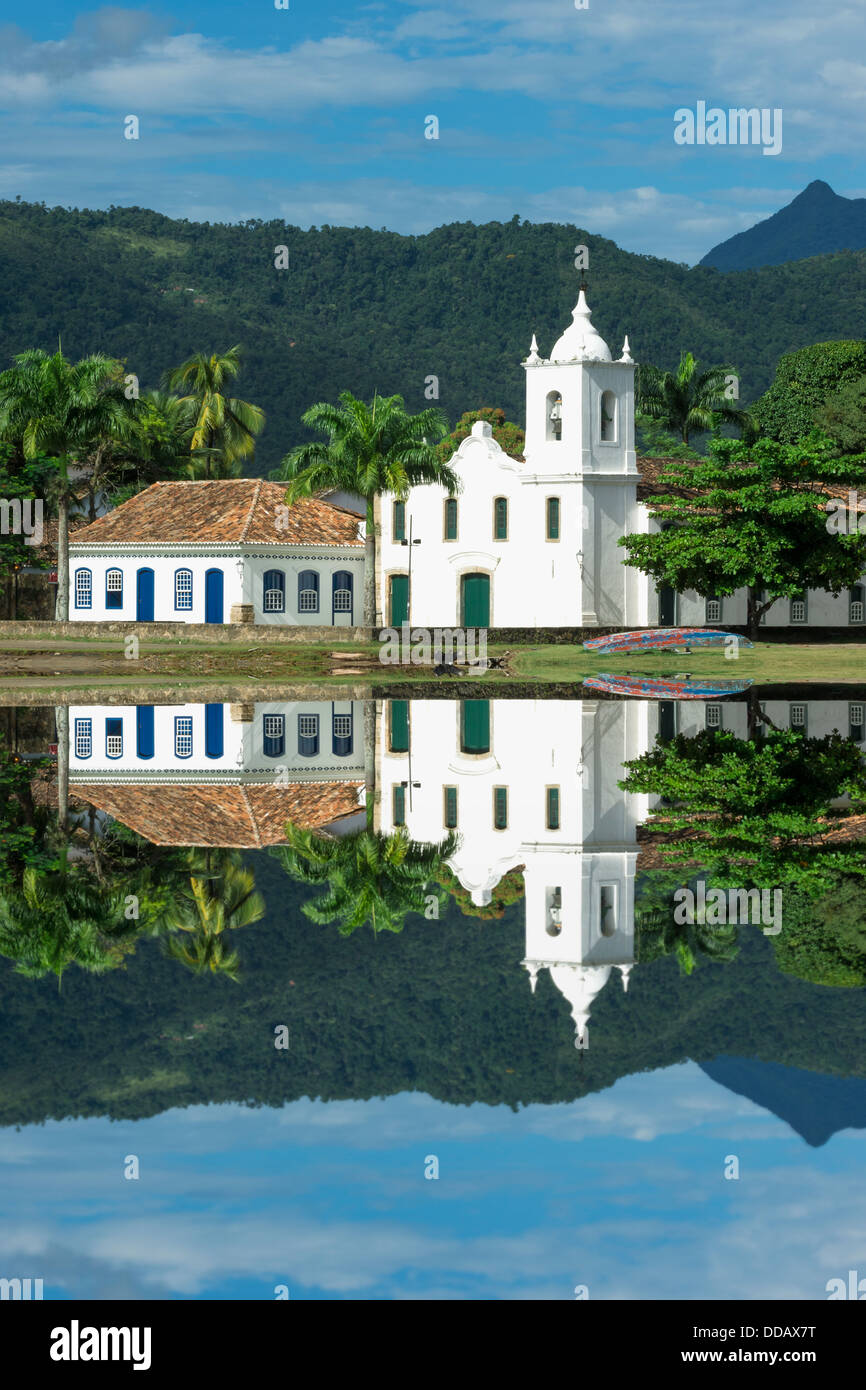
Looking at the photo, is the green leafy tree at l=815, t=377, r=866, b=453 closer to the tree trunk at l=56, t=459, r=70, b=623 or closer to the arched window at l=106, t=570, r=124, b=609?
the arched window at l=106, t=570, r=124, b=609

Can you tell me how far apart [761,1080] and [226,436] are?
213 ft

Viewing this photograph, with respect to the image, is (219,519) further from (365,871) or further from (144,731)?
(365,871)

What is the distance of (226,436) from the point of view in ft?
233

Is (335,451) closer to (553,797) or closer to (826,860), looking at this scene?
(553,797)

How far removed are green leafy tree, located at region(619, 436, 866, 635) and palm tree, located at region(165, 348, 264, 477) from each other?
83.5 feet

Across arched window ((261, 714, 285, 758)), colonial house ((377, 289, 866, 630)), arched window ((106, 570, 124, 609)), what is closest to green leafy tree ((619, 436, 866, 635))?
colonial house ((377, 289, 866, 630))

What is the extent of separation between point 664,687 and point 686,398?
113ft

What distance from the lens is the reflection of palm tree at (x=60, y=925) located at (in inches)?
417

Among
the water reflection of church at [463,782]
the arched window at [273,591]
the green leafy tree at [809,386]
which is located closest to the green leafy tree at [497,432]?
the green leafy tree at [809,386]

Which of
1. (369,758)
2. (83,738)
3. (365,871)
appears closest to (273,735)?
(83,738)

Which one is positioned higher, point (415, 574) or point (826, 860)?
point (415, 574)

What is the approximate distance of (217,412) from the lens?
69562 millimetres

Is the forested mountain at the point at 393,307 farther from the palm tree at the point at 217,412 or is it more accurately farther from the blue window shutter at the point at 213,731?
the blue window shutter at the point at 213,731
